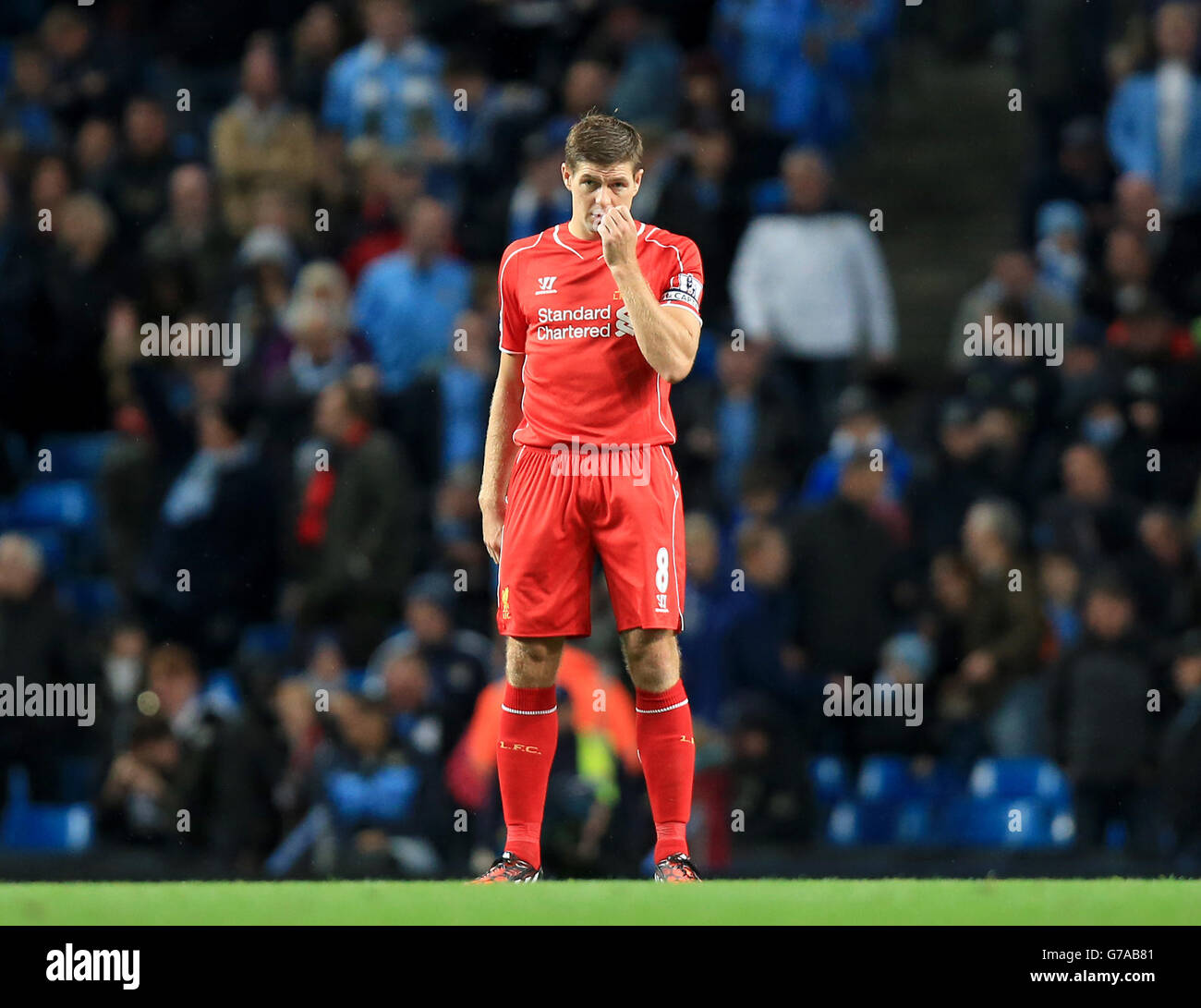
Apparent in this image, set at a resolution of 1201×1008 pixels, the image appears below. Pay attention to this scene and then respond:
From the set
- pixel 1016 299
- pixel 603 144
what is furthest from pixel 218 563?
pixel 603 144

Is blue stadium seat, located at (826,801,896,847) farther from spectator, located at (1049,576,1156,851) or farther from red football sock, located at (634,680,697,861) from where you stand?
red football sock, located at (634,680,697,861)

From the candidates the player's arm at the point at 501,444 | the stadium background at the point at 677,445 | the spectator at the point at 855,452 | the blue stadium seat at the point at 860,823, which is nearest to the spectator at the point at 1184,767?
the stadium background at the point at 677,445

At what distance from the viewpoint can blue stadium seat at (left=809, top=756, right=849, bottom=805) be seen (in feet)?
34.2

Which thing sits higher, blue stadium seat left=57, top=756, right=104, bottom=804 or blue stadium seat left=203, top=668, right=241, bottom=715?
blue stadium seat left=203, top=668, right=241, bottom=715

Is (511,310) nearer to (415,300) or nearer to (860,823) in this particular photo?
(860,823)

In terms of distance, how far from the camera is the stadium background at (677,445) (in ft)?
33.7

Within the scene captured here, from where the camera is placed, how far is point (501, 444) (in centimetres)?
670

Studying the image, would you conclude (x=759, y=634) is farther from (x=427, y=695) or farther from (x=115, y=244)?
(x=115, y=244)

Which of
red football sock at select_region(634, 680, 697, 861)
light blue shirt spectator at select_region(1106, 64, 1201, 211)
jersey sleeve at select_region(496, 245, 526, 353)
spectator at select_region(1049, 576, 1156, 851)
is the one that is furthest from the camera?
light blue shirt spectator at select_region(1106, 64, 1201, 211)

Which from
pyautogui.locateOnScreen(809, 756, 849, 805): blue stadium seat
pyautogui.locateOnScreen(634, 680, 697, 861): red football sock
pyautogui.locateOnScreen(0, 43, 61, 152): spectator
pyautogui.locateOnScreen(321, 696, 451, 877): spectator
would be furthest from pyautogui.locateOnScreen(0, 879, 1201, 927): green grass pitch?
pyautogui.locateOnScreen(0, 43, 61, 152): spectator

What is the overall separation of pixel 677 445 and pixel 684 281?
4.66 metres

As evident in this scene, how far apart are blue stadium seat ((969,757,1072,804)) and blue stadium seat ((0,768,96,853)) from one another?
14.6ft

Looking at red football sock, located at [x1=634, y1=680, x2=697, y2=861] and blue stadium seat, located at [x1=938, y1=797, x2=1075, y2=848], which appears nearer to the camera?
red football sock, located at [x1=634, y1=680, x2=697, y2=861]

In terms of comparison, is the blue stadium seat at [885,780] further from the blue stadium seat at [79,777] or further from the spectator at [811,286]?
the blue stadium seat at [79,777]
